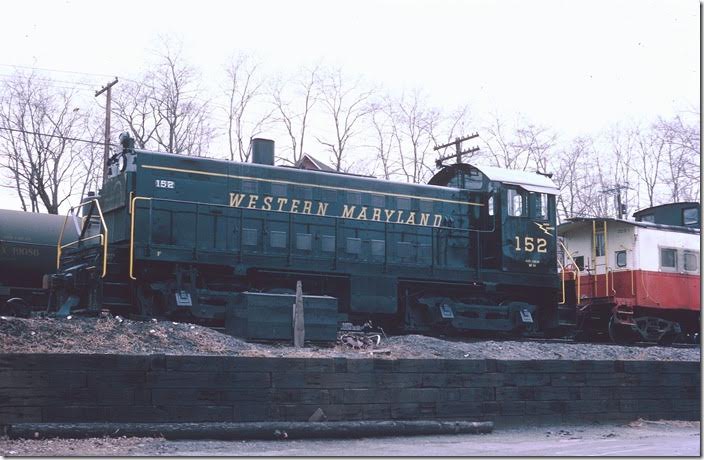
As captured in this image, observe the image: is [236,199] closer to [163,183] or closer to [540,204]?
[163,183]

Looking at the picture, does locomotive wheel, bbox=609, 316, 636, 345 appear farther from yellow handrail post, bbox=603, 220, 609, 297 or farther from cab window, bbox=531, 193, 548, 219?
cab window, bbox=531, 193, 548, 219

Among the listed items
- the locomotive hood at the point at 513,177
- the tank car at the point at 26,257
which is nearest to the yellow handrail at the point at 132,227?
the tank car at the point at 26,257

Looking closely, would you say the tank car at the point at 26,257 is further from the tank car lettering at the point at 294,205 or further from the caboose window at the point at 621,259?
the caboose window at the point at 621,259

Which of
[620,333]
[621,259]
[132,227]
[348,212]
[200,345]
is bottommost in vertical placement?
[620,333]

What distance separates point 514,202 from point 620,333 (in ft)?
15.9

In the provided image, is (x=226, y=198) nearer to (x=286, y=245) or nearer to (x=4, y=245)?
(x=286, y=245)

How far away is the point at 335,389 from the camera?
29.0ft

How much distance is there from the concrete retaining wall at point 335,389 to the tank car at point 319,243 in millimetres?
4768

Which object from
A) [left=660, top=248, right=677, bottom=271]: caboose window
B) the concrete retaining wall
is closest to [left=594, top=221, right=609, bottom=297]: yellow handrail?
[left=660, top=248, right=677, bottom=271]: caboose window

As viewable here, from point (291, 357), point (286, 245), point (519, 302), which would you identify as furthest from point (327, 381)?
point (519, 302)

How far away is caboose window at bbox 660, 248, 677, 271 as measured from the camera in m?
19.5

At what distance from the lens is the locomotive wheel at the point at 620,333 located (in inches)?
734

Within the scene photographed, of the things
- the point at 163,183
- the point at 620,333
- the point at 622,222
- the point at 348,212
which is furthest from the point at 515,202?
the point at 163,183

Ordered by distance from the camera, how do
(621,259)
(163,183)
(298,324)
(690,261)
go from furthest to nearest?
(690,261), (621,259), (163,183), (298,324)
